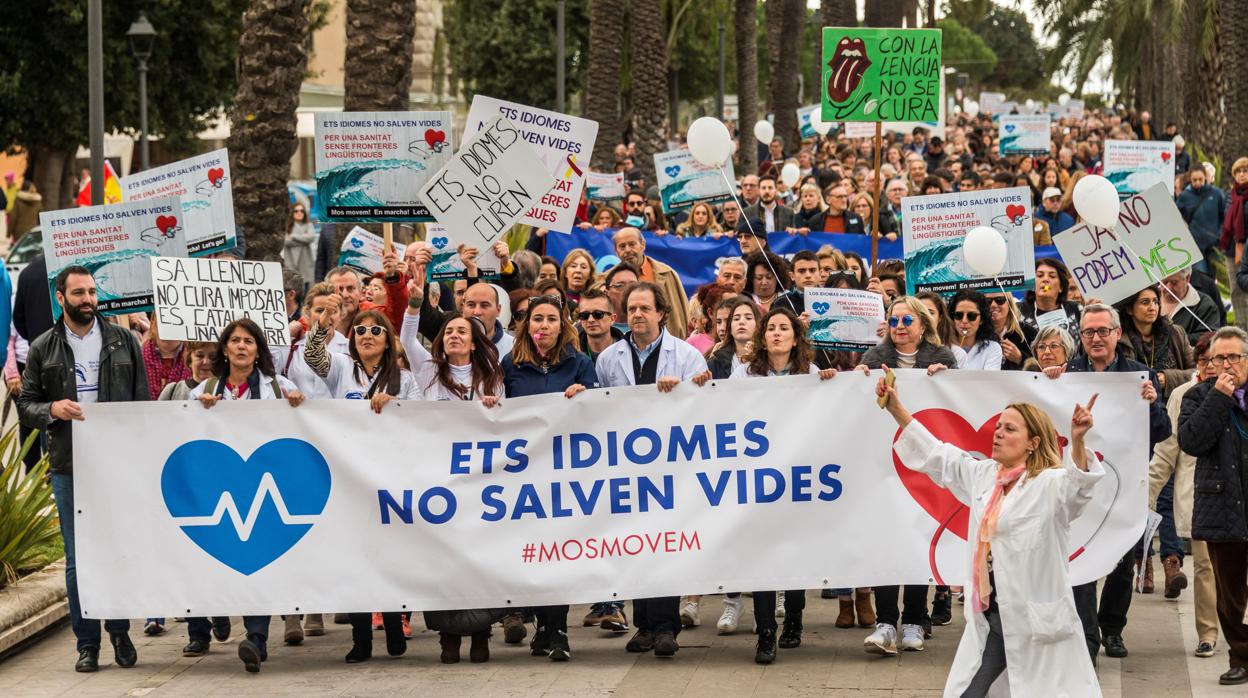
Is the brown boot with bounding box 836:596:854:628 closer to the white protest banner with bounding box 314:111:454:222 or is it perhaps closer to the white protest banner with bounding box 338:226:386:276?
the white protest banner with bounding box 314:111:454:222

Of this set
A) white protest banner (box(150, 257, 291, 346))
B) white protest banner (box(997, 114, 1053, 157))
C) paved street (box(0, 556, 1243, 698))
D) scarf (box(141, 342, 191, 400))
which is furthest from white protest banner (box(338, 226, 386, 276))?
white protest banner (box(997, 114, 1053, 157))

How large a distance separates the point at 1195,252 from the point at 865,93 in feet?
11.9

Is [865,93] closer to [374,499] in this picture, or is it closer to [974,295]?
[974,295]

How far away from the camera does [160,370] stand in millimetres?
9906

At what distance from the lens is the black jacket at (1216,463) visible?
8.09 m

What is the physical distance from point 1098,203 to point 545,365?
354 cm

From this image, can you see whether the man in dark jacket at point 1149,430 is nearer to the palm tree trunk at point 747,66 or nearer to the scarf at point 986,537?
the scarf at point 986,537

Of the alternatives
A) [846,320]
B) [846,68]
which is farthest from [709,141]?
[846,320]

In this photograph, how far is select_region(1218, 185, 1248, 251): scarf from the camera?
1738 centimetres

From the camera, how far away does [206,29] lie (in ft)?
118

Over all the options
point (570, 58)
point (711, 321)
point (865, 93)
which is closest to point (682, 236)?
point (865, 93)

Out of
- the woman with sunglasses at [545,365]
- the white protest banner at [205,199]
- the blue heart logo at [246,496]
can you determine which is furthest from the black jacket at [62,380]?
the white protest banner at [205,199]

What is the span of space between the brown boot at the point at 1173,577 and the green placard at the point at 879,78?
457cm

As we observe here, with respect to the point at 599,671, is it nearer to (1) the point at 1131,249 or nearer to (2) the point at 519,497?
(2) the point at 519,497
